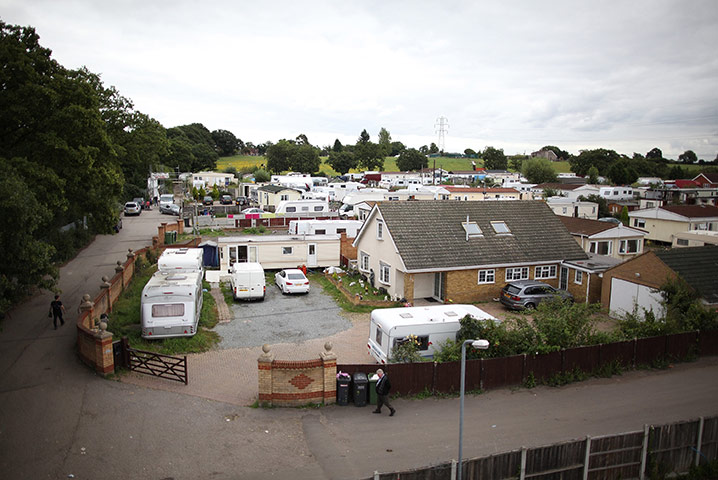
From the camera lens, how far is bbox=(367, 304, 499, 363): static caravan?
56.4 feet

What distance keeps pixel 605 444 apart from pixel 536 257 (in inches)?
706

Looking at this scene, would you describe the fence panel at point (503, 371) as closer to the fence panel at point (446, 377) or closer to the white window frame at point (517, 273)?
the fence panel at point (446, 377)

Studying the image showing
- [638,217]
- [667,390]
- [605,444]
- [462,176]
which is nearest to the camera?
[605,444]

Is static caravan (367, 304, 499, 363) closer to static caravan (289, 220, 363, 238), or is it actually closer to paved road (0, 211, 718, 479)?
paved road (0, 211, 718, 479)

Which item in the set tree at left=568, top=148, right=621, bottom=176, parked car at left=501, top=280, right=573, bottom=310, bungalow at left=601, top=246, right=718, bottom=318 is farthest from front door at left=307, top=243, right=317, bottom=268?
tree at left=568, top=148, right=621, bottom=176

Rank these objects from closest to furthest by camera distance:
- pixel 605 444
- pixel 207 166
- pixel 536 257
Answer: pixel 605 444
pixel 536 257
pixel 207 166

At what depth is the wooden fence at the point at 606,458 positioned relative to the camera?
10.7 metres

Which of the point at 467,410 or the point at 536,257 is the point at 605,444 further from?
the point at 536,257

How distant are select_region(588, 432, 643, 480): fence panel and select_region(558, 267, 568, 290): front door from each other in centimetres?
1817

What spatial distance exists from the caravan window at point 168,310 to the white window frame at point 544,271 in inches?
762

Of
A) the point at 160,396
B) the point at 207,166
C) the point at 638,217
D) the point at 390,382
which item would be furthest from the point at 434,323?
the point at 207,166

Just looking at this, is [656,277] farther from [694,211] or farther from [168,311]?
[694,211]

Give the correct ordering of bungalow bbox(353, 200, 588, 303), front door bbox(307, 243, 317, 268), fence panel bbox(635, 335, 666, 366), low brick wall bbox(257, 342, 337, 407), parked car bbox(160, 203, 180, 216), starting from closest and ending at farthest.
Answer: low brick wall bbox(257, 342, 337, 407)
fence panel bbox(635, 335, 666, 366)
bungalow bbox(353, 200, 588, 303)
front door bbox(307, 243, 317, 268)
parked car bbox(160, 203, 180, 216)

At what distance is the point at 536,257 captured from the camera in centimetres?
2869
